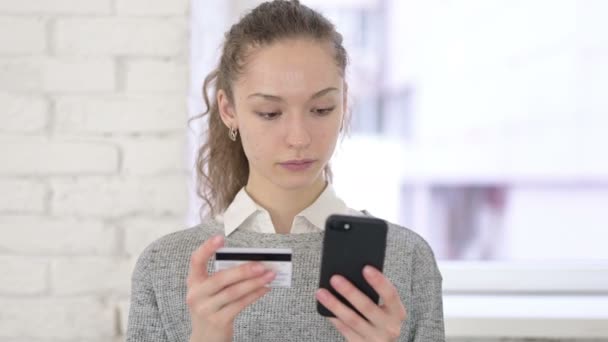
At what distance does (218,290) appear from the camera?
1.03 meters

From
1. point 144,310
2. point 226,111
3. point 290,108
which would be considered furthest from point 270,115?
point 144,310

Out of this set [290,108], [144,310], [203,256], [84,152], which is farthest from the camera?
[84,152]

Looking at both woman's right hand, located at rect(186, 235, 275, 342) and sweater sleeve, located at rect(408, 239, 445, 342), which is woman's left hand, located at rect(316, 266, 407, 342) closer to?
woman's right hand, located at rect(186, 235, 275, 342)

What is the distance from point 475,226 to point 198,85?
0.94 m

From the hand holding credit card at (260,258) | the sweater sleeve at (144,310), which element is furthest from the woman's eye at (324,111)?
the sweater sleeve at (144,310)

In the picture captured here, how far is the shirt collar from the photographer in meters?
1.31

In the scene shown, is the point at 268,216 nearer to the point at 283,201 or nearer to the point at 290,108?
the point at 283,201

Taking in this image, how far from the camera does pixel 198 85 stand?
5.38 feet

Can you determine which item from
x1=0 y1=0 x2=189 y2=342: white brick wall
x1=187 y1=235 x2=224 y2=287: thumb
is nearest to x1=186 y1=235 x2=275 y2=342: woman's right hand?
x1=187 y1=235 x2=224 y2=287: thumb

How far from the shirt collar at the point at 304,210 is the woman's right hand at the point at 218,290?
0.87 feet

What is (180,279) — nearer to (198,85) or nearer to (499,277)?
(198,85)

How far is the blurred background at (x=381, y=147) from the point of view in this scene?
1.55 metres

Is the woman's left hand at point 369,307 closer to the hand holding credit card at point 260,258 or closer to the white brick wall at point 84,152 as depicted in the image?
the hand holding credit card at point 260,258

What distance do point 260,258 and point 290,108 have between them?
270mm
